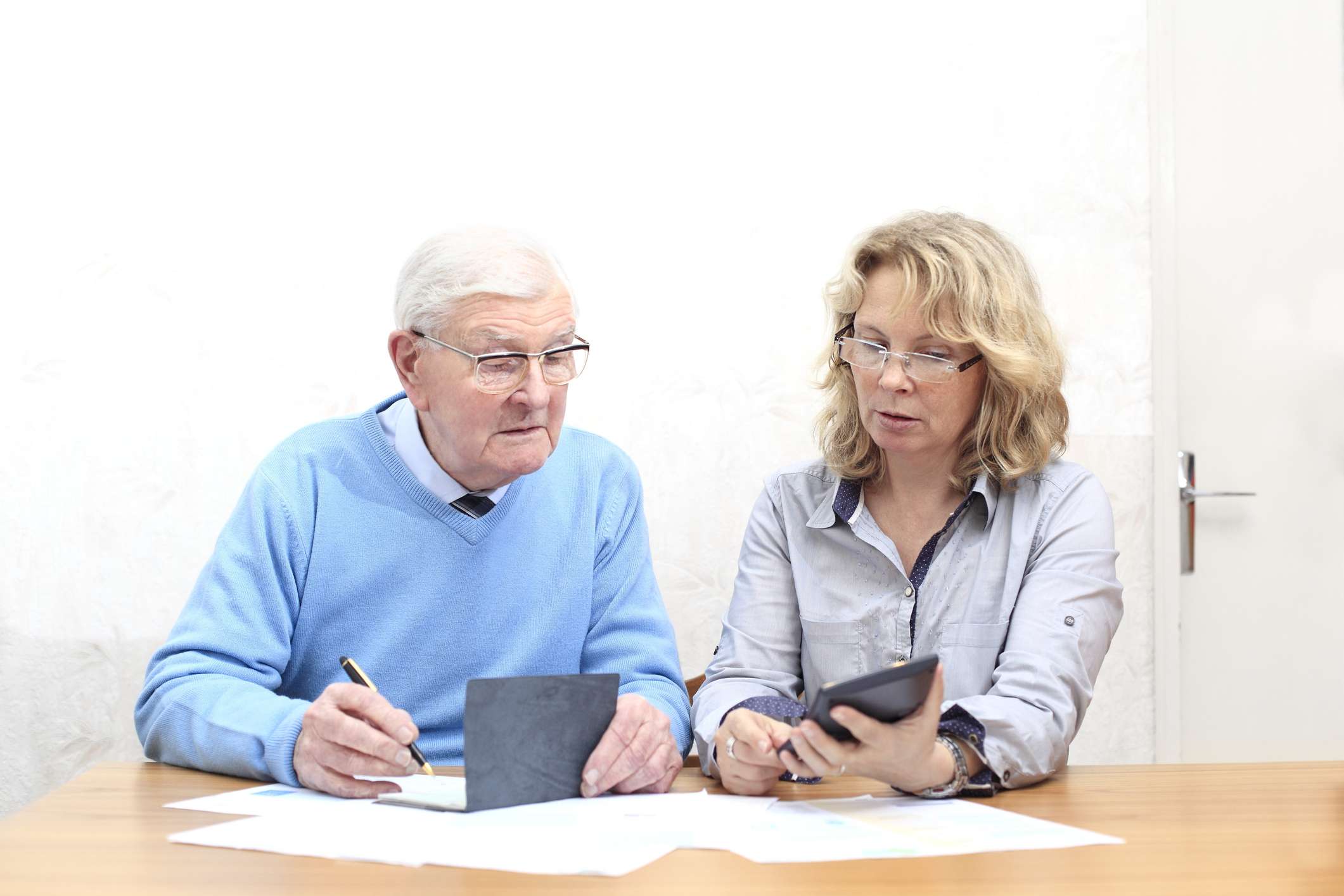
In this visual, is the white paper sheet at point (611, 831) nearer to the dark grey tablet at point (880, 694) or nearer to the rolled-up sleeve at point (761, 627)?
the dark grey tablet at point (880, 694)

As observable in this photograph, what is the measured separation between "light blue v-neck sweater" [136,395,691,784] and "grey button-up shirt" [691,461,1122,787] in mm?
141

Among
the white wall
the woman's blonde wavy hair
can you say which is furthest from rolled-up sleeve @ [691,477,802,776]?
the white wall

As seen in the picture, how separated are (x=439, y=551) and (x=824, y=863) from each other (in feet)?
2.70

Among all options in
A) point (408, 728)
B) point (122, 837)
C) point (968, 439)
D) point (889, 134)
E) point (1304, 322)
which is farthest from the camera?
point (1304, 322)

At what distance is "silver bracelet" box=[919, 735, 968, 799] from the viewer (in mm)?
1336

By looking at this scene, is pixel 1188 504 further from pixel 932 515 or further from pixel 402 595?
pixel 402 595

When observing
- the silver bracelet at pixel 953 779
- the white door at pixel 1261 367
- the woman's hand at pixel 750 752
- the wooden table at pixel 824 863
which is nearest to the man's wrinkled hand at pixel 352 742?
the wooden table at pixel 824 863

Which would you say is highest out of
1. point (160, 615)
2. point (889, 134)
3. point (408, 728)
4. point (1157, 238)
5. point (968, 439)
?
point (889, 134)

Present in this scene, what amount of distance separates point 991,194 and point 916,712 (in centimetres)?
177

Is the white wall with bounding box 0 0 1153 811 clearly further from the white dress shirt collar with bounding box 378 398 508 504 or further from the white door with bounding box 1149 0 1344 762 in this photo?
the white dress shirt collar with bounding box 378 398 508 504

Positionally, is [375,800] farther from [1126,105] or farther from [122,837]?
[1126,105]

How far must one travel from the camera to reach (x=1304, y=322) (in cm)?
288

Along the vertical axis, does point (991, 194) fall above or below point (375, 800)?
above

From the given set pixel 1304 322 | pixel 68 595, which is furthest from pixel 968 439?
pixel 68 595
